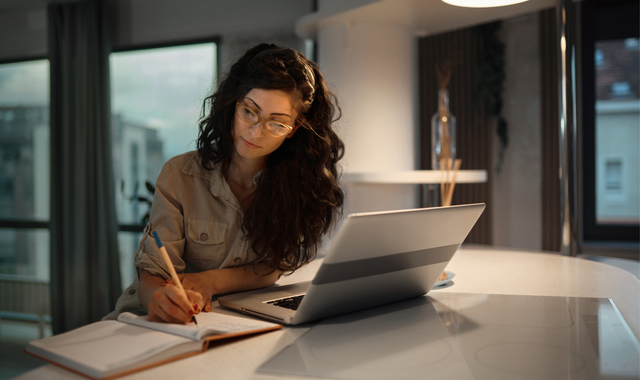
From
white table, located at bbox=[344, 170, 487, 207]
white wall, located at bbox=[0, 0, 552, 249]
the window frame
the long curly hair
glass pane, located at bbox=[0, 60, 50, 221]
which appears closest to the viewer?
the long curly hair

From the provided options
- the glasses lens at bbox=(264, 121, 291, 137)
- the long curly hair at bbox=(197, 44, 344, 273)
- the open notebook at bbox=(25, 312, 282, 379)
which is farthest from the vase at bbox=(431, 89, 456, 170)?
the open notebook at bbox=(25, 312, 282, 379)

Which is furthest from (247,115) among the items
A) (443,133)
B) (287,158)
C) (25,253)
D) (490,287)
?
(25,253)

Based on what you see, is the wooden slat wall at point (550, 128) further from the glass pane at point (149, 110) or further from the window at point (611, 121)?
the glass pane at point (149, 110)

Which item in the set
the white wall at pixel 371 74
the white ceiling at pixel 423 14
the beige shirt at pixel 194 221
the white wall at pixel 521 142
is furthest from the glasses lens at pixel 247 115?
the white wall at pixel 521 142

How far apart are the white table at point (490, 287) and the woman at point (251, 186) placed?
0.19 meters

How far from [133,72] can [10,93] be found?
3.56 feet

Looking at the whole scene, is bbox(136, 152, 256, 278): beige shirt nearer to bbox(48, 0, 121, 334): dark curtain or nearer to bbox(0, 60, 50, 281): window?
bbox(48, 0, 121, 334): dark curtain

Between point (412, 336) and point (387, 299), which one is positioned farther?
point (387, 299)

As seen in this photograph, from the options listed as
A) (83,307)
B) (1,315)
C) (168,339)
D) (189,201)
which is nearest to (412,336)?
(168,339)

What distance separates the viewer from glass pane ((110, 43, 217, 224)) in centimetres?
404

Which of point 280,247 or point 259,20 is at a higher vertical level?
point 259,20

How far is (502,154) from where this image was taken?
149 inches

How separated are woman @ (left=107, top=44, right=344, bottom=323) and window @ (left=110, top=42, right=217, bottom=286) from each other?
286cm

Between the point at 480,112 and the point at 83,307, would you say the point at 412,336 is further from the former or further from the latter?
the point at 83,307
